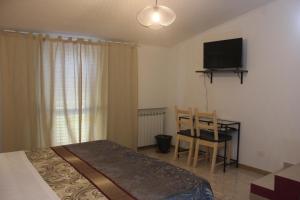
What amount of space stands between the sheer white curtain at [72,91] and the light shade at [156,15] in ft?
5.42

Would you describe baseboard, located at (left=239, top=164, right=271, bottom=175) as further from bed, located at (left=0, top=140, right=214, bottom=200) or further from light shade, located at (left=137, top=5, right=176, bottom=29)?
light shade, located at (left=137, top=5, right=176, bottom=29)

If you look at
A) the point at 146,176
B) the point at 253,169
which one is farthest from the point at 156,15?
the point at 253,169

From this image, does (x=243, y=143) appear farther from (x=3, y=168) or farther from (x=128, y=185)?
(x=3, y=168)

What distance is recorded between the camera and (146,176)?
6.17 feet

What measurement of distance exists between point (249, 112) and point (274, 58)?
0.86 meters

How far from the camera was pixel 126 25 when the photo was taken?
385 cm

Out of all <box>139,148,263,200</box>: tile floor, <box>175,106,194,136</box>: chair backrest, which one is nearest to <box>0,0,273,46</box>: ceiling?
<box>175,106,194,136</box>: chair backrest

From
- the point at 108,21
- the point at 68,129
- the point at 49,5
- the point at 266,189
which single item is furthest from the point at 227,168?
the point at 49,5

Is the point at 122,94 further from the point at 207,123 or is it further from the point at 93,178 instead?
the point at 93,178

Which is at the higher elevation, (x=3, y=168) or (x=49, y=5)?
(x=49, y=5)

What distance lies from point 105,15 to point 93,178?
237 cm

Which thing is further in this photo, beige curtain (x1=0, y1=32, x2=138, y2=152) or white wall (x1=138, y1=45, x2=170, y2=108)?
white wall (x1=138, y1=45, x2=170, y2=108)

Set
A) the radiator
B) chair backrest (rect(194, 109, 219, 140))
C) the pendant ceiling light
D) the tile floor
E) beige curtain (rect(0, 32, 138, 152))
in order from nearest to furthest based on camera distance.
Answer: the pendant ceiling light < the tile floor < beige curtain (rect(0, 32, 138, 152)) < chair backrest (rect(194, 109, 219, 140)) < the radiator

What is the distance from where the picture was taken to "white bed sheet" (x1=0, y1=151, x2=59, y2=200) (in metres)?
1.55
